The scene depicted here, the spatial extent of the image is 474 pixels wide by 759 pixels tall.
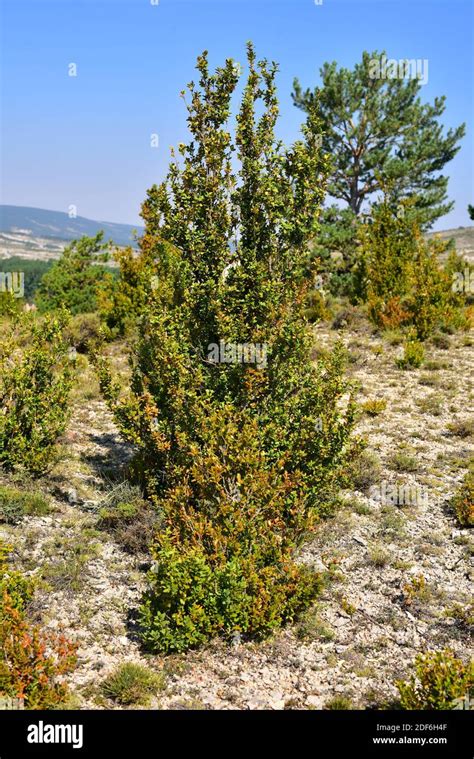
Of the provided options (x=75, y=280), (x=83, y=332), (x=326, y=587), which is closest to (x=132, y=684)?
(x=326, y=587)

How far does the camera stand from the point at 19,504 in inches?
327

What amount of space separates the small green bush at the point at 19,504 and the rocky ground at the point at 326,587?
118 mm

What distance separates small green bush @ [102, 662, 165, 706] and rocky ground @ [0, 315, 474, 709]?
3.1 inches

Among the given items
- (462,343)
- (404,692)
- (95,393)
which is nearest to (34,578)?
(404,692)

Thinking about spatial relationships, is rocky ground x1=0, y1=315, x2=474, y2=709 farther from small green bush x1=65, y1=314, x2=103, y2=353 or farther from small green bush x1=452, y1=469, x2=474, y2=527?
small green bush x1=65, y1=314, x2=103, y2=353

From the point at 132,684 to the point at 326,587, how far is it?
2770 millimetres

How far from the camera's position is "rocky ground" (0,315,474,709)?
223 inches

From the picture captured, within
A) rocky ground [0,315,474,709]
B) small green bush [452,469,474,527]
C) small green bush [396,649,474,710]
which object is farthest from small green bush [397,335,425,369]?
small green bush [396,649,474,710]

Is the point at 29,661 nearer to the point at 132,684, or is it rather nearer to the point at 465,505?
the point at 132,684

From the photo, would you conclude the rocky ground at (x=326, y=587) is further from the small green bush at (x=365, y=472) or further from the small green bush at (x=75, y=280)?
the small green bush at (x=75, y=280)

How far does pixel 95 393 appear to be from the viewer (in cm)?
1448

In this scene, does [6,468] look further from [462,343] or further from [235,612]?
[462,343]
